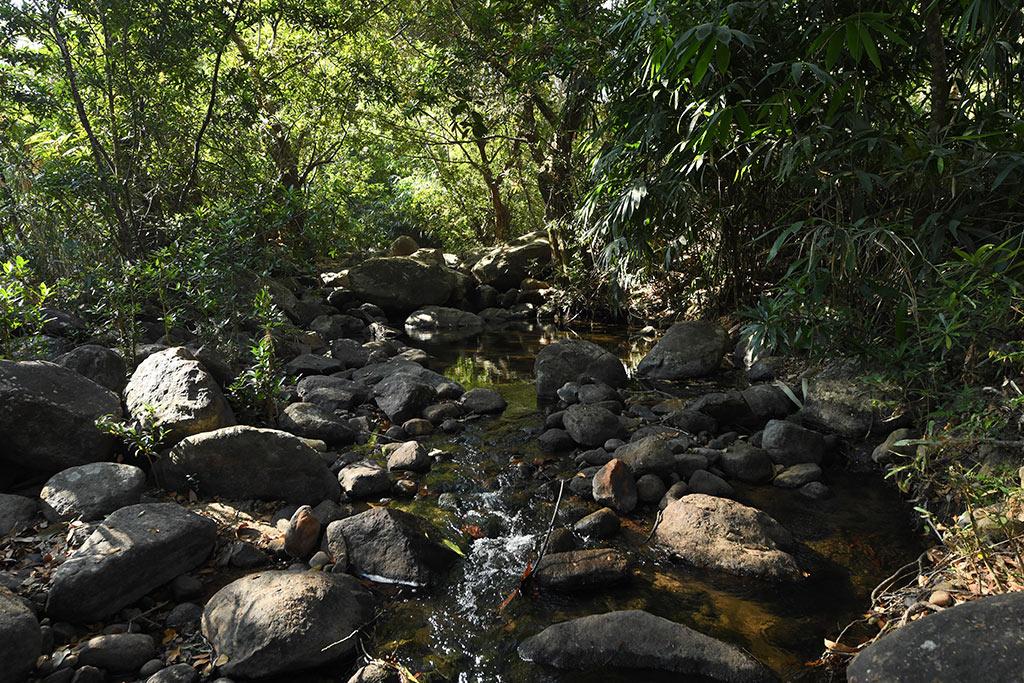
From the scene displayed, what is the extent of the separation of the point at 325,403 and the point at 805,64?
182 inches

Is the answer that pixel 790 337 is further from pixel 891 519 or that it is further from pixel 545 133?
pixel 545 133

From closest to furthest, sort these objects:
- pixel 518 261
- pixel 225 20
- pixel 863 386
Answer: pixel 863 386, pixel 225 20, pixel 518 261

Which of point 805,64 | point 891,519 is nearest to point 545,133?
point 805,64

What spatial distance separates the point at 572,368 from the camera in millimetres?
7004

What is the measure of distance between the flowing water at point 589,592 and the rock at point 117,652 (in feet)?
2.93

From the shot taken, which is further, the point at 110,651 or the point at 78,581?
the point at 78,581

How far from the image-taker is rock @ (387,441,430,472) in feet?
16.1

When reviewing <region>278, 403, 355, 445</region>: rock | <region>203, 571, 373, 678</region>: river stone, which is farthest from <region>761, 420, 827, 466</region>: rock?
<region>278, 403, 355, 445</region>: rock

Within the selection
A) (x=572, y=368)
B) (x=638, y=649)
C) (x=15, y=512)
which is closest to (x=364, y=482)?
(x=15, y=512)

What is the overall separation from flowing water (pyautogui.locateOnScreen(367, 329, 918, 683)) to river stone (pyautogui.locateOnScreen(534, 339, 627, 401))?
1.75 m

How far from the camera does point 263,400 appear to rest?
17.2ft

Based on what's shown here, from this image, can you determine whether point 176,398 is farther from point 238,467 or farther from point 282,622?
point 282,622

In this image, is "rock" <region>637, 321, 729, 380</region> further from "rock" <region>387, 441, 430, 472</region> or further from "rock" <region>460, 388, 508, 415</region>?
"rock" <region>387, 441, 430, 472</region>

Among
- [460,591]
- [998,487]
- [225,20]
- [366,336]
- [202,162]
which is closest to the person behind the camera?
[998,487]
